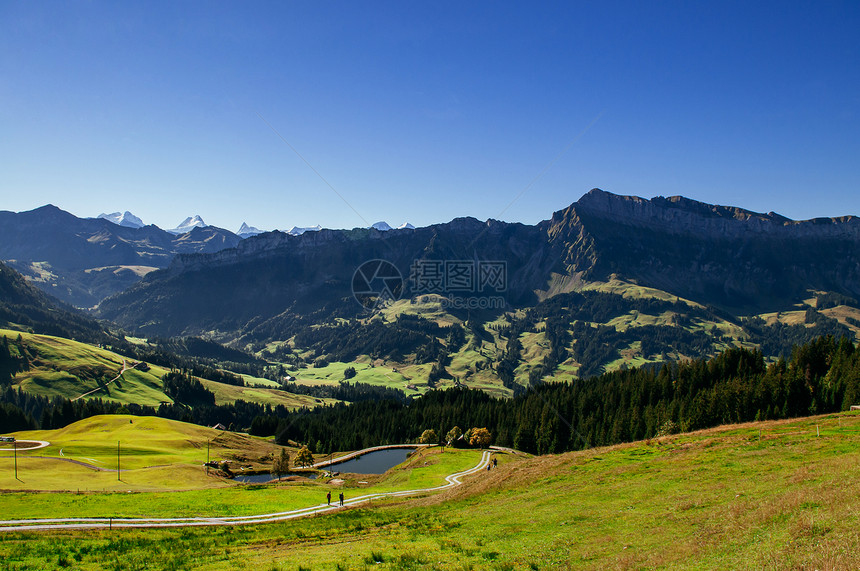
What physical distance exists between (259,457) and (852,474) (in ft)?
379

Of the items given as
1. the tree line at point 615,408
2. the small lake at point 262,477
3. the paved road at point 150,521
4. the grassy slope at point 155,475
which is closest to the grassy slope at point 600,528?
the paved road at point 150,521

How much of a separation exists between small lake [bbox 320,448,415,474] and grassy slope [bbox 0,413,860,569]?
67.4 meters

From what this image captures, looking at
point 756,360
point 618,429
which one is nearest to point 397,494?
point 618,429

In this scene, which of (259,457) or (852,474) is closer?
(852,474)

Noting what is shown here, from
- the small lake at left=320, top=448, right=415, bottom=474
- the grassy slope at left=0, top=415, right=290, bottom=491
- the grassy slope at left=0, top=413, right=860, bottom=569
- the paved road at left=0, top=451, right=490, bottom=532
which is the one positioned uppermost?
the grassy slope at left=0, top=413, right=860, bottom=569

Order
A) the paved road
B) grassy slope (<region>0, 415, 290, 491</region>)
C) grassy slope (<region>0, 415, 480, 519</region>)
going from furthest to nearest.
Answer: grassy slope (<region>0, 415, 290, 491</region>)
grassy slope (<region>0, 415, 480, 519</region>)
the paved road

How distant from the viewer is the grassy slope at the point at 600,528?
2073 centimetres

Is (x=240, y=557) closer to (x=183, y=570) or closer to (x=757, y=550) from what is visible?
(x=183, y=570)

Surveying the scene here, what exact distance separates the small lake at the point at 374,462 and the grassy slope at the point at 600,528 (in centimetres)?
6739

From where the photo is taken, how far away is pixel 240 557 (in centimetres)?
2914

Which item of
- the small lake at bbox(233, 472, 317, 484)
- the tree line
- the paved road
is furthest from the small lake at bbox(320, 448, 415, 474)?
the paved road

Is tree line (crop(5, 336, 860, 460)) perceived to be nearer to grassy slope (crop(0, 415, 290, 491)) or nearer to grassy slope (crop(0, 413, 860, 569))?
grassy slope (crop(0, 415, 290, 491))

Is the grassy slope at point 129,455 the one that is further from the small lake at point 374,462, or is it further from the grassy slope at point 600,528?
the grassy slope at point 600,528

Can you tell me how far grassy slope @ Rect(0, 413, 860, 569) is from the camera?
816 inches
